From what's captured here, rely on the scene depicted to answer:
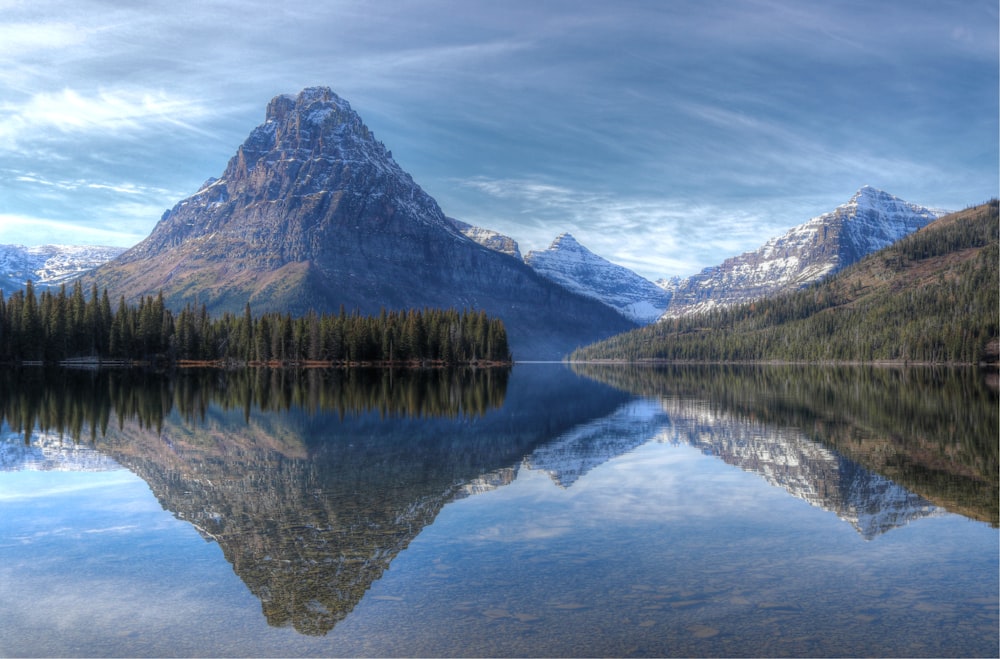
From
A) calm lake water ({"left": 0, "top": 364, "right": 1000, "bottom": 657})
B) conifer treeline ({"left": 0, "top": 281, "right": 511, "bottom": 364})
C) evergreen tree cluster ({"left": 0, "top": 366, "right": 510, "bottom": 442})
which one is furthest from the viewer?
conifer treeline ({"left": 0, "top": 281, "right": 511, "bottom": 364})

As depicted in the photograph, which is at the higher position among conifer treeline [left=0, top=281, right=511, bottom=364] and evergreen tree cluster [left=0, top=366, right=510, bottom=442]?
conifer treeline [left=0, top=281, right=511, bottom=364]

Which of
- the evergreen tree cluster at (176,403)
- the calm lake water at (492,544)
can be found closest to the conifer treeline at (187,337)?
the evergreen tree cluster at (176,403)

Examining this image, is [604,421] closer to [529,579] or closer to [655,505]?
[655,505]

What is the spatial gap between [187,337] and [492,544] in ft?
619

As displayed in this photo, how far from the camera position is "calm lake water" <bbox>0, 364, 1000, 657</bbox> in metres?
14.3

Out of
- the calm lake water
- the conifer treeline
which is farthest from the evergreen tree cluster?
the conifer treeline

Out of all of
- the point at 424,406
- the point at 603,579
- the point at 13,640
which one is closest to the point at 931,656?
the point at 603,579

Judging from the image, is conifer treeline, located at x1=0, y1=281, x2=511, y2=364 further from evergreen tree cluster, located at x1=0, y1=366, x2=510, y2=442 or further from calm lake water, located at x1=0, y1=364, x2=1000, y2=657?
calm lake water, located at x1=0, y1=364, x2=1000, y2=657

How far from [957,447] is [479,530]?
3267cm

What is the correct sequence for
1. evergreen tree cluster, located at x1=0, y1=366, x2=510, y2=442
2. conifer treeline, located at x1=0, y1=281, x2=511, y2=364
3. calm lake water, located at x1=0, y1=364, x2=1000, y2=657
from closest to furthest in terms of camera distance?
1. calm lake water, located at x1=0, y1=364, x2=1000, y2=657
2. evergreen tree cluster, located at x1=0, y1=366, x2=510, y2=442
3. conifer treeline, located at x1=0, y1=281, x2=511, y2=364

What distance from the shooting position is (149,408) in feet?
202

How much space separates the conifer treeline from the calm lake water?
14513cm

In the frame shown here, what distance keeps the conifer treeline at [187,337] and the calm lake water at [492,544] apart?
14513 centimetres

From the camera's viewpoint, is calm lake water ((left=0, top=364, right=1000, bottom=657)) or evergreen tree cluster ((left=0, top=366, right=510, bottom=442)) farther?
evergreen tree cluster ((left=0, top=366, right=510, bottom=442))
